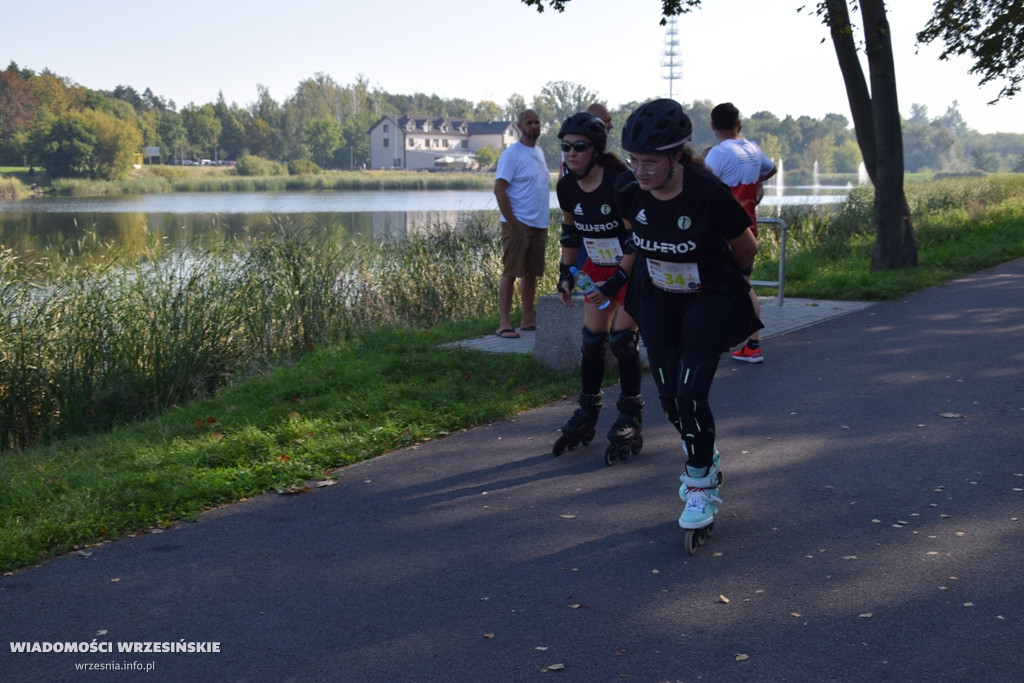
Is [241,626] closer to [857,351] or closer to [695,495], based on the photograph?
[695,495]

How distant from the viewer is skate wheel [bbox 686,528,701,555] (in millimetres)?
4492

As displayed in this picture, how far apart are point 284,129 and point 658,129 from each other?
13014 cm

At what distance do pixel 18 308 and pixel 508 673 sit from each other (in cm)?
780

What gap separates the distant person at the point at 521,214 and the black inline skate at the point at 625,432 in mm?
4067

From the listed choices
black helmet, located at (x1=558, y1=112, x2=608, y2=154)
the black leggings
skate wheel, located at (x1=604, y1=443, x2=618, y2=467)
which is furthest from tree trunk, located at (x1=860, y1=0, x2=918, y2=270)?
the black leggings

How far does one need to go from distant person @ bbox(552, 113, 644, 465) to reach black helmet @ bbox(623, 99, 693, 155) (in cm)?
134

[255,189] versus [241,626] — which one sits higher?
[255,189]

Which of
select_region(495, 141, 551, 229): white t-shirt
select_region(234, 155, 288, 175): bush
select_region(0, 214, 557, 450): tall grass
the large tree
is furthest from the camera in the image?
select_region(234, 155, 288, 175): bush

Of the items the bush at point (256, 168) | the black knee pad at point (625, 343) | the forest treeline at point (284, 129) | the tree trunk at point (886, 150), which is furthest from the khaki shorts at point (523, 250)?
the bush at point (256, 168)

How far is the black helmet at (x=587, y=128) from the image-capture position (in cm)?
591

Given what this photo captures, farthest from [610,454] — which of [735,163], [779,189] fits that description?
[779,189]

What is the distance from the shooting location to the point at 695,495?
4.65 m

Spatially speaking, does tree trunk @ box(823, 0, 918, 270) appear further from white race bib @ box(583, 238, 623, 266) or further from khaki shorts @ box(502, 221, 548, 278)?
white race bib @ box(583, 238, 623, 266)

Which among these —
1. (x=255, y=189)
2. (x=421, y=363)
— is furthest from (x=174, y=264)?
(x=255, y=189)
